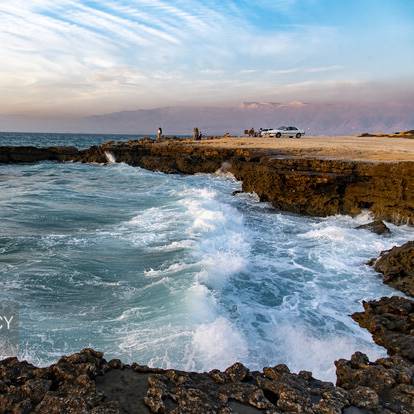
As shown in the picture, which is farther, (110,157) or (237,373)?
(110,157)

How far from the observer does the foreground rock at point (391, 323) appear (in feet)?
21.2

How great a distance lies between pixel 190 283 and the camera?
9.47m

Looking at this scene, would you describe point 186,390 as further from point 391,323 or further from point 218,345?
point 391,323

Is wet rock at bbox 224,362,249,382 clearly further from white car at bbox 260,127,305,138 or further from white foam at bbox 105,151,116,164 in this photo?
white car at bbox 260,127,305,138

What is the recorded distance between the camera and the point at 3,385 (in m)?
4.15

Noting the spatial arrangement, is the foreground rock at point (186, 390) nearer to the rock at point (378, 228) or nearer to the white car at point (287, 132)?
the rock at point (378, 228)

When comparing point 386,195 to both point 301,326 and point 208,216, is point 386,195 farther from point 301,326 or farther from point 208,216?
point 301,326

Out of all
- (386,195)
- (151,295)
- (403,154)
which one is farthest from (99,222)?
(403,154)

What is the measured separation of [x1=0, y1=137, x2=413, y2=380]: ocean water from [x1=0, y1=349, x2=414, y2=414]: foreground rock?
1585mm

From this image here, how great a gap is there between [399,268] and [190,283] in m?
5.29

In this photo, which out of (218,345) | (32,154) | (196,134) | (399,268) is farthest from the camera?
(196,134)

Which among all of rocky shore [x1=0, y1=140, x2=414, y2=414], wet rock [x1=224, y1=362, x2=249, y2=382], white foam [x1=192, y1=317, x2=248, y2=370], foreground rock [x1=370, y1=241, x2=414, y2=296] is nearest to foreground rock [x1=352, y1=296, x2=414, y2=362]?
rocky shore [x1=0, y1=140, x2=414, y2=414]

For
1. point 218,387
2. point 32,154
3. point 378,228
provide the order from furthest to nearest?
point 32,154 < point 378,228 < point 218,387

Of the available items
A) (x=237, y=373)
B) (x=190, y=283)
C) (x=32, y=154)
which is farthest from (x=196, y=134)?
(x=237, y=373)
